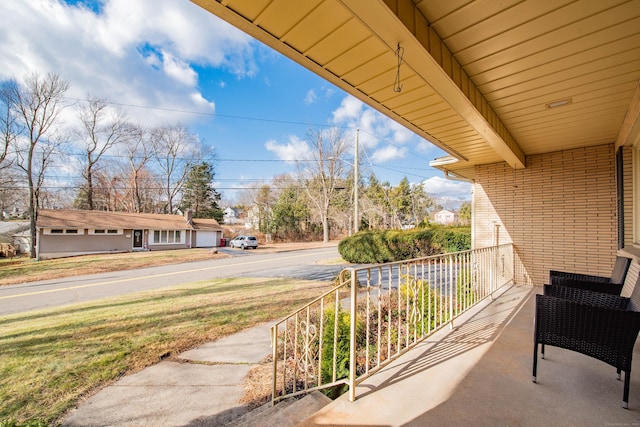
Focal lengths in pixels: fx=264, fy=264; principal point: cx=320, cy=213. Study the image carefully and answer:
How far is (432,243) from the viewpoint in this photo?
10.7 meters

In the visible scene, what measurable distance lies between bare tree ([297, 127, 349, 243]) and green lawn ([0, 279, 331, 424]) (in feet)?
56.0

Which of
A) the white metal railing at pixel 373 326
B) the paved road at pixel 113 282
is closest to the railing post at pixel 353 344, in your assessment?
the white metal railing at pixel 373 326

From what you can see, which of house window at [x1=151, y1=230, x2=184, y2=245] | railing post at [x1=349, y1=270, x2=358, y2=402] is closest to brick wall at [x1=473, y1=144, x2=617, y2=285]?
railing post at [x1=349, y1=270, x2=358, y2=402]

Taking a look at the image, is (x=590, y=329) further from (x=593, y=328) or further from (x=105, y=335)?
(x=105, y=335)

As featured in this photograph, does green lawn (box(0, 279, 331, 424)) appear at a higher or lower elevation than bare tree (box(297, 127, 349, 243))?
lower

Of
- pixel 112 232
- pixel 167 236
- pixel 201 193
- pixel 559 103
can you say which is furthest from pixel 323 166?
pixel 559 103

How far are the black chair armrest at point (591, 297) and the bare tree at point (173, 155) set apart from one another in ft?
91.7

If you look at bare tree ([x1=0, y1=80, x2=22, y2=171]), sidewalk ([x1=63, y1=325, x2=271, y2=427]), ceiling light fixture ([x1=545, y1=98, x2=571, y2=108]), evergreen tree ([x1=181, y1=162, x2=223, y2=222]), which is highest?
bare tree ([x1=0, y1=80, x2=22, y2=171])

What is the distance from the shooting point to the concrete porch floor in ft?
5.03

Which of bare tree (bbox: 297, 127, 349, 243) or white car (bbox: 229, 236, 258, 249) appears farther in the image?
bare tree (bbox: 297, 127, 349, 243)

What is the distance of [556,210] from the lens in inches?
184

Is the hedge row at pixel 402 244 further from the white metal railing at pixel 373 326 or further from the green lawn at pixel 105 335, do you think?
the white metal railing at pixel 373 326

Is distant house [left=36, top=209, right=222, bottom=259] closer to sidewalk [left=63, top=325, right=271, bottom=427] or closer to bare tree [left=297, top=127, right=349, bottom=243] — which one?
bare tree [left=297, top=127, right=349, bottom=243]

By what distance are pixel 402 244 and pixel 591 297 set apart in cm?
919
